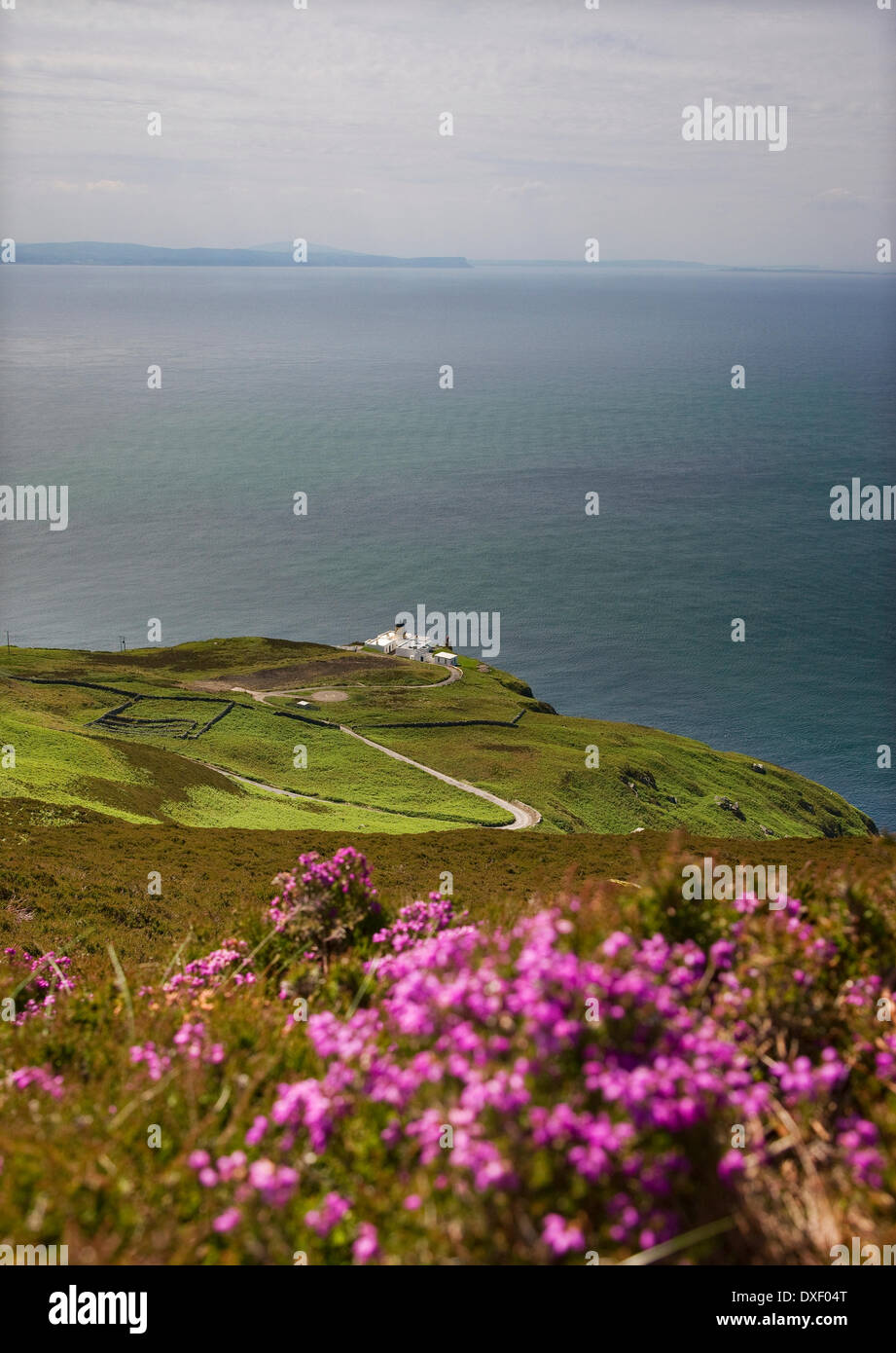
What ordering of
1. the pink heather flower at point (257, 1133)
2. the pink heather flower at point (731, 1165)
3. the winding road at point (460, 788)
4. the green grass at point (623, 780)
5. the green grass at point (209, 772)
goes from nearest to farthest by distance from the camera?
1. the pink heather flower at point (731, 1165)
2. the pink heather flower at point (257, 1133)
3. the green grass at point (209, 772)
4. the winding road at point (460, 788)
5. the green grass at point (623, 780)

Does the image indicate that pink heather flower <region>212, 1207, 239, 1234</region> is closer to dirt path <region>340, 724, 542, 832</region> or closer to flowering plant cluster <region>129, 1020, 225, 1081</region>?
flowering plant cluster <region>129, 1020, 225, 1081</region>

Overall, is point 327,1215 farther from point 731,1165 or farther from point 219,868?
point 219,868

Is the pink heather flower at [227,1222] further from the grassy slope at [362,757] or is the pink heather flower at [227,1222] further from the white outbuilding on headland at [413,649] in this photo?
the white outbuilding on headland at [413,649]

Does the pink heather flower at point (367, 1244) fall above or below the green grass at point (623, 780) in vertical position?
below

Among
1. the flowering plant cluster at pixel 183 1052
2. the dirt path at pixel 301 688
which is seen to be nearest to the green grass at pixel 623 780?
the dirt path at pixel 301 688

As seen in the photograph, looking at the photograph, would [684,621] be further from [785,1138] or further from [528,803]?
[785,1138]

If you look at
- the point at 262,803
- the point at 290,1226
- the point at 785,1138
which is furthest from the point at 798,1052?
the point at 262,803

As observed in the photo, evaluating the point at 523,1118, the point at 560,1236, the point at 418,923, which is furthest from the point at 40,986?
the point at 560,1236
